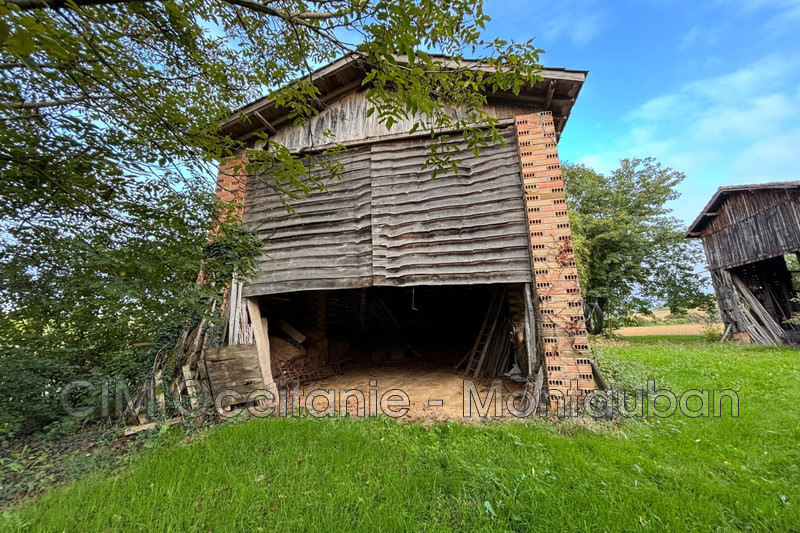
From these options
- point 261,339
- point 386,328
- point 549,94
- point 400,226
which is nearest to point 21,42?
point 400,226

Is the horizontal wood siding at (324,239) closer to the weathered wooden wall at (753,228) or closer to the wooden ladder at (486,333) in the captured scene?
the wooden ladder at (486,333)

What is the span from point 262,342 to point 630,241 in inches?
739

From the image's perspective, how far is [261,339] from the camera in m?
5.27

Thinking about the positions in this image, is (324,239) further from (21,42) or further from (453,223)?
(21,42)

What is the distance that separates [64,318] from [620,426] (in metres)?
7.14

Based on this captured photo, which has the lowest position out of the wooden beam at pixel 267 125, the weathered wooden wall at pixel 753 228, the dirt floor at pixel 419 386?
the dirt floor at pixel 419 386

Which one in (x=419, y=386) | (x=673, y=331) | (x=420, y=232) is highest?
(x=420, y=232)

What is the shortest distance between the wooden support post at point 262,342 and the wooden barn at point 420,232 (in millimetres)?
20

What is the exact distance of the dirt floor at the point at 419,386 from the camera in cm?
431

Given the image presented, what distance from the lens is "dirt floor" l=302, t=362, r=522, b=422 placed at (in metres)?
4.31

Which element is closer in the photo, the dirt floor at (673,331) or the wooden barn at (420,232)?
the wooden barn at (420,232)

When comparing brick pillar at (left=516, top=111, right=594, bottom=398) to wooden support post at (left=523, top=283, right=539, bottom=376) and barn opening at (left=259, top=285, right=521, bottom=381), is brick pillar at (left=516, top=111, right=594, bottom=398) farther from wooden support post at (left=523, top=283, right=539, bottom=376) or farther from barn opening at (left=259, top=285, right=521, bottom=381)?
barn opening at (left=259, top=285, right=521, bottom=381)

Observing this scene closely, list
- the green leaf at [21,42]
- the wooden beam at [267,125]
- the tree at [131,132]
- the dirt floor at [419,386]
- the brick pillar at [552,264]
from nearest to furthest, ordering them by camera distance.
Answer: the green leaf at [21,42]
the tree at [131,132]
the brick pillar at [552,264]
the dirt floor at [419,386]
the wooden beam at [267,125]

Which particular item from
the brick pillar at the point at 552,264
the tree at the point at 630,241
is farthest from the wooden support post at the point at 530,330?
the tree at the point at 630,241
